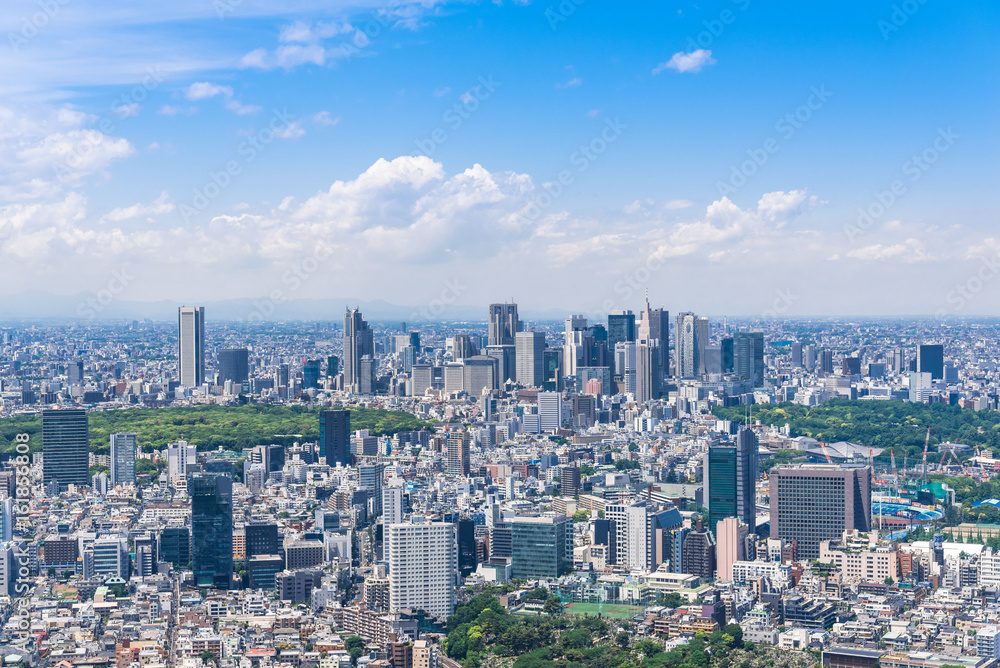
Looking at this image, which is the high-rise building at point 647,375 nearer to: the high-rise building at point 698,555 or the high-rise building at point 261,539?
the high-rise building at point 698,555

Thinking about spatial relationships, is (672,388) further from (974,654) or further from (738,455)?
(974,654)

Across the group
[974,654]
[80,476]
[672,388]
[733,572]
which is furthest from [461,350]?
[974,654]

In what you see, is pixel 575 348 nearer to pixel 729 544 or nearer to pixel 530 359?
pixel 530 359

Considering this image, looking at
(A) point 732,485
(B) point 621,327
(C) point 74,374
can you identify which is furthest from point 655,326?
(A) point 732,485

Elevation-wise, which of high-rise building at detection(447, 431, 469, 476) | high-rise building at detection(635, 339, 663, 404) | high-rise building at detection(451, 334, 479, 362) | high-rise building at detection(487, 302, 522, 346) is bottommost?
high-rise building at detection(447, 431, 469, 476)

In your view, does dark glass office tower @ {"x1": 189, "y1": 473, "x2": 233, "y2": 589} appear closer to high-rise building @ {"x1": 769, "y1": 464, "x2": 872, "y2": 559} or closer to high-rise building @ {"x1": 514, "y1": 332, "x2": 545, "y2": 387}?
high-rise building @ {"x1": 769, "y1": 464, "x2": 872, "y2": 559}

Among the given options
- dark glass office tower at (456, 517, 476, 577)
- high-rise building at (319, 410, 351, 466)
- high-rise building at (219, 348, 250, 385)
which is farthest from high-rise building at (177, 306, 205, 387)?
dark glass office tower at (456, 517, 476, 577)

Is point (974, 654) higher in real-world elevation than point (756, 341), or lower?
lower
